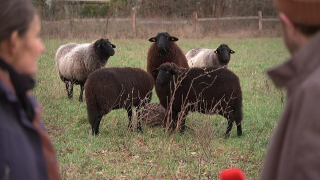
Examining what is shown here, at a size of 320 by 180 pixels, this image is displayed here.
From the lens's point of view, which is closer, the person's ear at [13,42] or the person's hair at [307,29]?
the person's hair at [307,29]

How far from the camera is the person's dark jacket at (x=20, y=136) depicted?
70.8 inches

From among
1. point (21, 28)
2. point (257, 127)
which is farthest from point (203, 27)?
point (21, 28)

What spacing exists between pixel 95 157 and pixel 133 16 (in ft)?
80.4

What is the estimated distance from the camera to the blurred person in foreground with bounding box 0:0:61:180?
1.81m

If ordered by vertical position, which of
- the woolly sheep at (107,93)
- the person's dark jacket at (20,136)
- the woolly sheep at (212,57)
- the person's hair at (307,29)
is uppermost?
the person's hair at (307,29)

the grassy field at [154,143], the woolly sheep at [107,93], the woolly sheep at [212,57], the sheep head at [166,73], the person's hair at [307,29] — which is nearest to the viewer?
the person's hair at [307,29]

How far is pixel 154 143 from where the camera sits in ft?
23.2

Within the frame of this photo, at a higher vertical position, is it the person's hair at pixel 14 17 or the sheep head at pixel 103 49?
the person's hair at pixel 14 17

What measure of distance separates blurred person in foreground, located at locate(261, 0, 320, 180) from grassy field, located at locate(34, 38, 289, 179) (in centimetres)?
284

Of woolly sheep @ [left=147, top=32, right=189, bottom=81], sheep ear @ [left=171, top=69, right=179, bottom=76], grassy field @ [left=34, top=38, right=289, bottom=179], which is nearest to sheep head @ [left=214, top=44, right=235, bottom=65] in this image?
grassy field @ [left=34, top=38, right=289, bottom=179]

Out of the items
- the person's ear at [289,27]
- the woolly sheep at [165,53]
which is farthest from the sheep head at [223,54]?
the person's ear at [289,27]

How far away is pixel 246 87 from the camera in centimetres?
1280

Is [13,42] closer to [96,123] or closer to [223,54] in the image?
[96,123]

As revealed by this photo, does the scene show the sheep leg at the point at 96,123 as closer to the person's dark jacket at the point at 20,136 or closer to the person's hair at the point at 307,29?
the person's dark jacket at the point at 20,136
